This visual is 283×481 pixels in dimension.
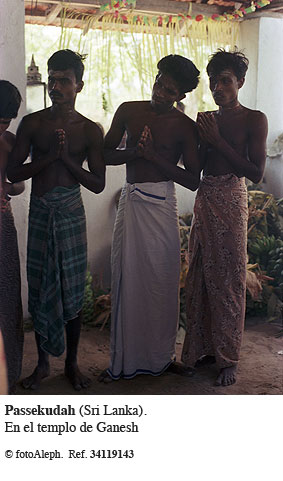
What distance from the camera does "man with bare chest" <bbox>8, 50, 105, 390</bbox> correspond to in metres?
3.18

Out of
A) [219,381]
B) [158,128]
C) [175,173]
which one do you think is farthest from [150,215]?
[219,381]

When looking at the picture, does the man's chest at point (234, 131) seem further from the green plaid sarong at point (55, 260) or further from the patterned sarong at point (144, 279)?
the green plaid sarong at point (55, 260)

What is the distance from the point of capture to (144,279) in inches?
135

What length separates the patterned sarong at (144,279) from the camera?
337 cm

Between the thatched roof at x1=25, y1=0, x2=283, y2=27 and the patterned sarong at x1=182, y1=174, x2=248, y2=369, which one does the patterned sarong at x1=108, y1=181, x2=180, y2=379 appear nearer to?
the patterned sarong at x1=182, y1=174, x2=248, y2=369

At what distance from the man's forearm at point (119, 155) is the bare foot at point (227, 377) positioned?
139 centimetres

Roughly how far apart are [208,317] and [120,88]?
2666 mm

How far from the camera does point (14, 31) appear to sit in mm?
4039

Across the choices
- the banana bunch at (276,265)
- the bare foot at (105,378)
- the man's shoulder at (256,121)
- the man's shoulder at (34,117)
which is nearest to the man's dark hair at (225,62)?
the man's shoulder at (256,121)

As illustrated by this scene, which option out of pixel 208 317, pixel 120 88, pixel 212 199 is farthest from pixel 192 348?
pixel 120 88

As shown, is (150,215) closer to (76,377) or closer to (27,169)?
(27,169)

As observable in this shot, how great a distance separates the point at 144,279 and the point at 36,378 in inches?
33.0
